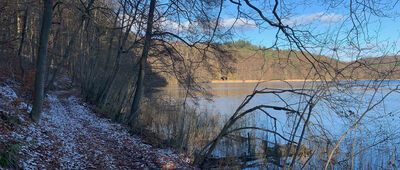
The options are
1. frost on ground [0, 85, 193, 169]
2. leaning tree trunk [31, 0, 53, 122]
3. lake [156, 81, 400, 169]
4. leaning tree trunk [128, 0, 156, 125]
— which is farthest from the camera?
leaning tree trunk [128, 0, 156, 125]

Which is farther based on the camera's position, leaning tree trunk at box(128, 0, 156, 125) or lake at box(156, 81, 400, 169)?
leaning tree trunk at box(128, 0, 156, 125)

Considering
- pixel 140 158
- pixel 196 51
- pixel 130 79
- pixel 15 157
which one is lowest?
pixel 140 158

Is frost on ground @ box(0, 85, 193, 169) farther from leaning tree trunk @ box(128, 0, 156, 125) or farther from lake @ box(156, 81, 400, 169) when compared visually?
lake @ box(156, 81, 400, 169)

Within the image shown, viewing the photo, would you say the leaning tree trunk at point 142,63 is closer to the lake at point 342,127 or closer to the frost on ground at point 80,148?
the frost on ground at point 80,148

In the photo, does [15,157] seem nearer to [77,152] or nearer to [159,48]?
[77,152]

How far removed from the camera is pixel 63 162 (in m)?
5.65

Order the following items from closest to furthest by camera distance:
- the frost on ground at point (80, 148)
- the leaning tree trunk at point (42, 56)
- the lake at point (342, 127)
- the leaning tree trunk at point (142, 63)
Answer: the lake at point (342, 127) → the frost on ground at point (80, 148) → the leaning tree trunk at point (42, 56) → the leaning tree trunk at point (142, 63)

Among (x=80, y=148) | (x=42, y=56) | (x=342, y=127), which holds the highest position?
(x=42, y=56)

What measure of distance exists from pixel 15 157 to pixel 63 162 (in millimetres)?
1149

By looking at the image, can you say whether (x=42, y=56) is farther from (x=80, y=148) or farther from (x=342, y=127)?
(x=342, y=127)

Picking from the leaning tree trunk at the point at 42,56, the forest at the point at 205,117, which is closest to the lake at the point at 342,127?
the forest at the point at 205,117

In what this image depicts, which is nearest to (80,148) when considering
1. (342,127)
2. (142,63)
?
(142,63)

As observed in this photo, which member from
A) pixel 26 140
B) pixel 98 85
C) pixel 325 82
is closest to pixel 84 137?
pixel 26 140

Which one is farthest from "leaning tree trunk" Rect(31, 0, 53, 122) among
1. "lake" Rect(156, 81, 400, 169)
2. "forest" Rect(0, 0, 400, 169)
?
"lake" Rect(156, 81, 400, 169)
